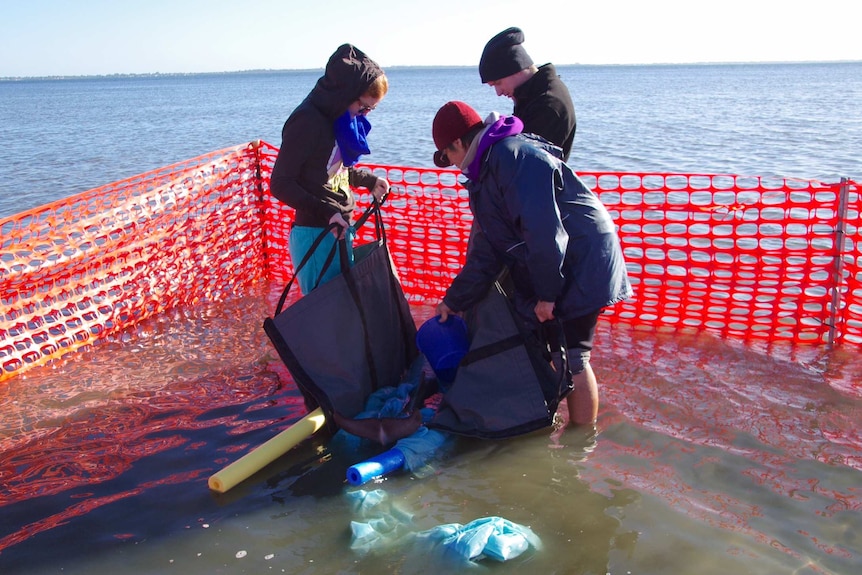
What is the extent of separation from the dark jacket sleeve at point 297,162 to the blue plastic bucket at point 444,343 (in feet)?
3.07

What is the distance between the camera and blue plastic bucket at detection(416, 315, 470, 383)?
13.4 feet

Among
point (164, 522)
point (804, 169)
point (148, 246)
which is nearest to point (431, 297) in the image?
point (148, 246)

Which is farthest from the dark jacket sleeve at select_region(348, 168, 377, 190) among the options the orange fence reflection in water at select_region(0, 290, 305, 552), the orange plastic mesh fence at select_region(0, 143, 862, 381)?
the orange fence reflection in water at select_region(0, 290, 305, 552)

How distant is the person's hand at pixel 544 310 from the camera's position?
373 cm

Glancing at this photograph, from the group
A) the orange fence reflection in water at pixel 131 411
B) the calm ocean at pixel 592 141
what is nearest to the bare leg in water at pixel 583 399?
the orange fence reflection in water at pixel 131 411

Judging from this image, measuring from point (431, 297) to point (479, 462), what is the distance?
2916mm

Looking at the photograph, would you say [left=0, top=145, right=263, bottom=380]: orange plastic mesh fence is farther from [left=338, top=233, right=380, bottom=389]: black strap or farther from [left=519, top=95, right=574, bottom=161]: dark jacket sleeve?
[left=519, top=95, right=574, bottom=161]: dark jacket sleeve

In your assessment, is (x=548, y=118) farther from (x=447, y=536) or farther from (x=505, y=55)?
(x=447, y=536)

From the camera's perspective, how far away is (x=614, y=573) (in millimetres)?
3057

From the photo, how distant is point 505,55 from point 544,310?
1523 millimetres

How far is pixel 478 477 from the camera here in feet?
12.7

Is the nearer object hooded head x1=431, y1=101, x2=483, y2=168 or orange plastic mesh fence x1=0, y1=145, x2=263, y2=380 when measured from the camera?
hooded head x1=431, y1=101, x2=483, y2=168

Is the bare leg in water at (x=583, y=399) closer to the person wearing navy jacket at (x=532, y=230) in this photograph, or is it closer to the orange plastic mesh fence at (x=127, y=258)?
the person wearing navy jacket at (x=532, y=230)

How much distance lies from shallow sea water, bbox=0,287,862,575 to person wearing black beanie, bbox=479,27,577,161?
1738mm
